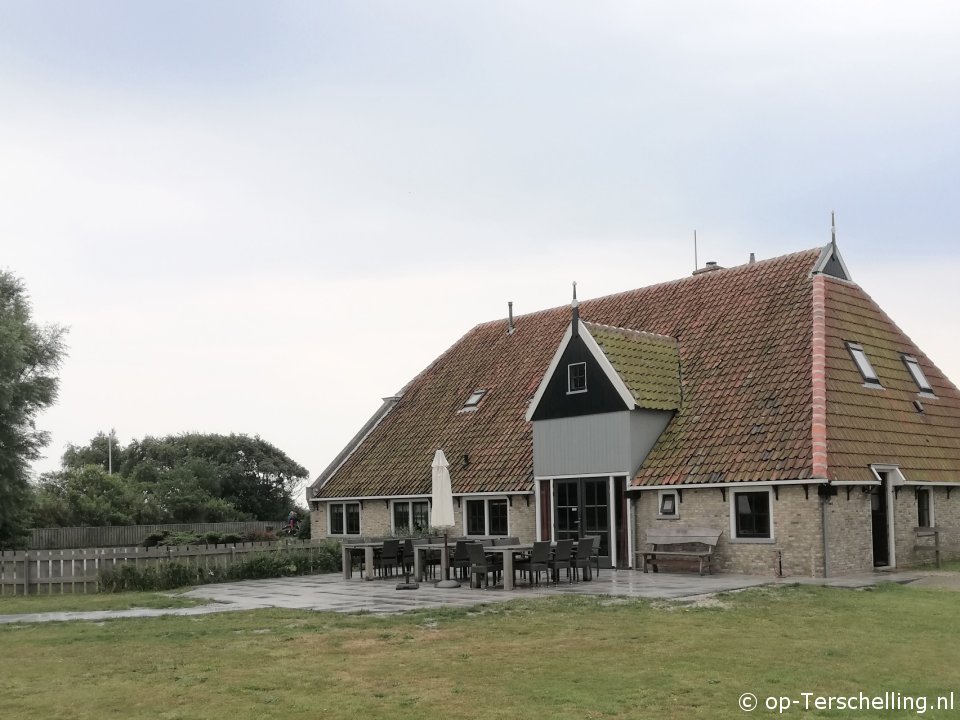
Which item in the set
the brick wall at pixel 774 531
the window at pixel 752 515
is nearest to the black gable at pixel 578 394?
the brick wall at pixel 774 531

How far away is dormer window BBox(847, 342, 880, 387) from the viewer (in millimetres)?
24781

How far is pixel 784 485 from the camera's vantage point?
851 inches

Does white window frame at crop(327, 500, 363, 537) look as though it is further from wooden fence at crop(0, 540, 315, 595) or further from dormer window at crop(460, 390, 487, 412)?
wooden fence at crop(0, 540, 315, 595)

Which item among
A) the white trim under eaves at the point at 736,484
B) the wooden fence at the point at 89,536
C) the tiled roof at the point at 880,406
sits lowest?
the wooden fence at the point at 89,536

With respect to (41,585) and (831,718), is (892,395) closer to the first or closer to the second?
(831,718)

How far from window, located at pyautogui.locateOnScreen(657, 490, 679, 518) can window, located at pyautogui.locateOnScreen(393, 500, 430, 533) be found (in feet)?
30.6

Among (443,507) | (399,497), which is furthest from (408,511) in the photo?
(443,507)

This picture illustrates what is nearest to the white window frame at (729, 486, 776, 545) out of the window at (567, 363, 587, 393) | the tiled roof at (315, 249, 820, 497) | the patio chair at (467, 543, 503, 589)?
the tiled roof at (315, 249, 820, 497)

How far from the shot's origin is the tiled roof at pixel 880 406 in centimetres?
2247

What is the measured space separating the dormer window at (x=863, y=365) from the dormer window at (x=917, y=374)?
2302 mm

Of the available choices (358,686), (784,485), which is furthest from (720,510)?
(358,686)

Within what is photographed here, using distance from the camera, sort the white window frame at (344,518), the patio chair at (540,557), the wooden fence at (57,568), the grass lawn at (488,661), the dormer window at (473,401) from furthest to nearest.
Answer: the white window frame at (344,518) < the dormer window at (473,401) < the wooden fence at (57,568) < the patio chair at (540,557) < the grass lawn at (488,661)

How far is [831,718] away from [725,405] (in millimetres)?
16436

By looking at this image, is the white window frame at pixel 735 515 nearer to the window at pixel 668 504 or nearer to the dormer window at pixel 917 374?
the window at pixel 668 504
